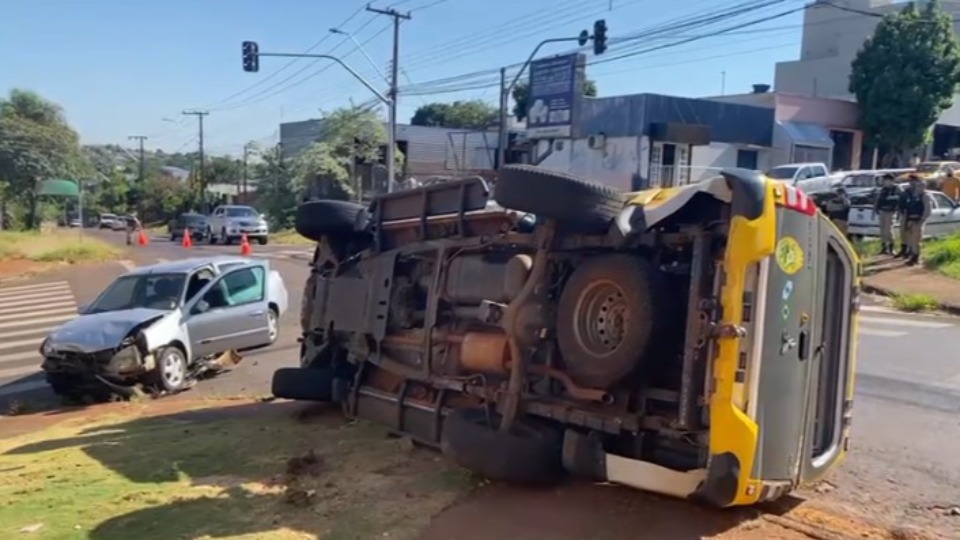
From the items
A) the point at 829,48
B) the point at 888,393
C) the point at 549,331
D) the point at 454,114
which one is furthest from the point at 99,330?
the point at 454,114

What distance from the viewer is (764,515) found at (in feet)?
16.6

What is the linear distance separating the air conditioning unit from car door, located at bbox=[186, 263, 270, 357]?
3061 cm

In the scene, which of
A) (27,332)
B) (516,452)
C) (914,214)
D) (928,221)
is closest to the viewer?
(516,452)

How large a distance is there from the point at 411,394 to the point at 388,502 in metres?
1.49

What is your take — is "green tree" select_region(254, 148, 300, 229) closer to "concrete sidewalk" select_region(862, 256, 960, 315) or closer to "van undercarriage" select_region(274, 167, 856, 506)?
"concrete sidewalk" select_region(862, 256, 960, 315)

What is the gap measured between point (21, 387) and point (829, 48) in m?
60.8

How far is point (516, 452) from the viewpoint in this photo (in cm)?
535

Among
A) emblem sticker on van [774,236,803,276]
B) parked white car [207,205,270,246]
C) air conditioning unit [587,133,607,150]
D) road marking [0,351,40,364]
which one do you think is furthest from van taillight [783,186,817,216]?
parked white car [207,205,270,246]

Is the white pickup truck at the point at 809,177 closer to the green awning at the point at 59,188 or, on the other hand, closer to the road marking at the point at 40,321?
the road marking at the point at 40,321

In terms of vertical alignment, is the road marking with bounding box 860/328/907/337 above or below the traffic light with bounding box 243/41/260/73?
below

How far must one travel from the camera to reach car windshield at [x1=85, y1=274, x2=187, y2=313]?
489 inches

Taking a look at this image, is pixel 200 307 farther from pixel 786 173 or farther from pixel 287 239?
pixel 287 239

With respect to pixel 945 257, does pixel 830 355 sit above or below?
below

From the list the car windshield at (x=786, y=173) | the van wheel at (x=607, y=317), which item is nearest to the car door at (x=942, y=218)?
the car windshield at (x=786, y=173)
